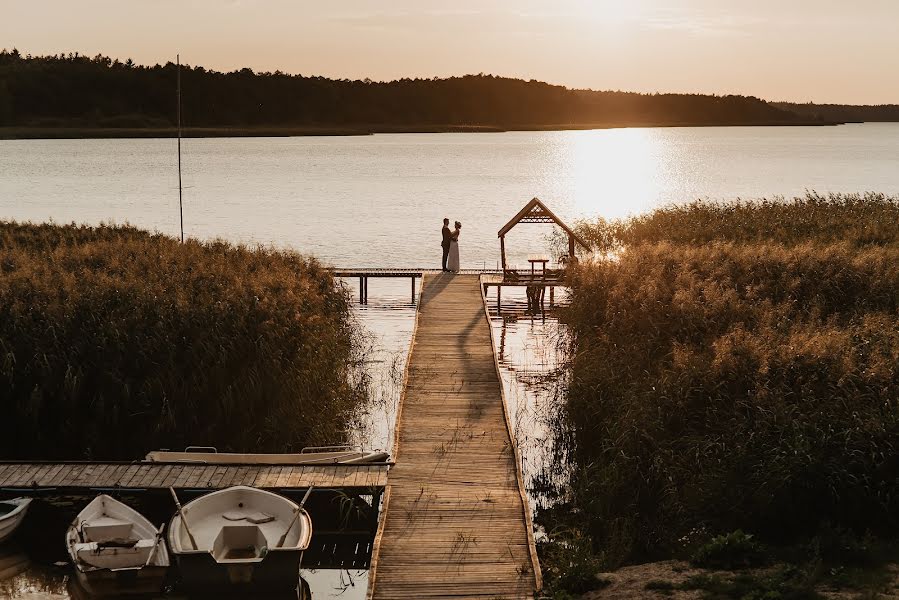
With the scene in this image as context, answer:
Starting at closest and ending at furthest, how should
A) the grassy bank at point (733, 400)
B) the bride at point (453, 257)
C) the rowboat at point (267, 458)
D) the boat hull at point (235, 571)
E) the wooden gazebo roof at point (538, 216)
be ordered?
the boat hull at point (235, 571) → the grassy bank at point (733, 400) → the rowboat at point (267, 458) → the wooden gazebo roof at point (538, 216) → the bride at point (453, 257)

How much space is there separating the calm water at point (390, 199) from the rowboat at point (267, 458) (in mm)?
2250

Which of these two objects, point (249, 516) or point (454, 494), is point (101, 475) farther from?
point (454, 494)

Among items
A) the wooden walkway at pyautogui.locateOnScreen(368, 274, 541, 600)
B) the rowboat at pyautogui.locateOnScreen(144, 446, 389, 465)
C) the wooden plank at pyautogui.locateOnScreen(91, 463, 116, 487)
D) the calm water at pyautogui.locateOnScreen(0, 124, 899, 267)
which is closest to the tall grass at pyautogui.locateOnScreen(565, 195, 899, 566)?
the wooden walkway at pyautogui.locateOnScreen(368, 274, 541, 600)

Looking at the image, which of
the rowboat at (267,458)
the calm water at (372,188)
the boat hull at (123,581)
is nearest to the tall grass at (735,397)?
the rowboat at (267,458)

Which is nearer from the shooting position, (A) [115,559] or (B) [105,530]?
(A) [115,559]

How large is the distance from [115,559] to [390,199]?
274ft

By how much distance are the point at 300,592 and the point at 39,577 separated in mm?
3971

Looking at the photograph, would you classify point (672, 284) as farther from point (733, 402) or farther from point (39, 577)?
point (39, 577)

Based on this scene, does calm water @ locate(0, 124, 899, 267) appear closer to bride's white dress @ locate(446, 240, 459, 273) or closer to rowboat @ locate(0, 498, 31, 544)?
bride's white dress @ locate(446, 240, 459, 273)

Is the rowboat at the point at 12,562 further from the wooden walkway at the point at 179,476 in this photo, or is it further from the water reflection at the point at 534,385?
the water reflection at the point at 534,385

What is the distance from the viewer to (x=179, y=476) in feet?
54.9

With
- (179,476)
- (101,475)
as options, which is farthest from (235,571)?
(101,475)

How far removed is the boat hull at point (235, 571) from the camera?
1380 cm

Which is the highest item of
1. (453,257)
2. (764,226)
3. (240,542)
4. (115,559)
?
(764,226)
